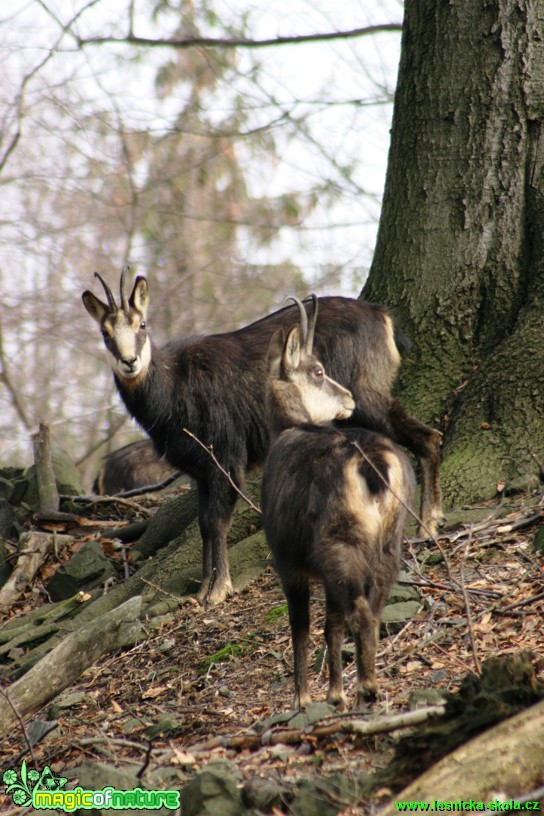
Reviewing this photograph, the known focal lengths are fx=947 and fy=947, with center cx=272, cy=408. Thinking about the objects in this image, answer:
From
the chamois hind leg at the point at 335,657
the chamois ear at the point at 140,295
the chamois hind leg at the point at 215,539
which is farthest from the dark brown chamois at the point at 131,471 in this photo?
the chamois hind leg at the point at 335,657

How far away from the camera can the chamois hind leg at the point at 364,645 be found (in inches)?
150

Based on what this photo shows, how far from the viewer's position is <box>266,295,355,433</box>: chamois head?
209 inches

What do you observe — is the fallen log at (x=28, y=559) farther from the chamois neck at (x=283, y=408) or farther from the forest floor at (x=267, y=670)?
the chamois neck at (x=283, y=408)

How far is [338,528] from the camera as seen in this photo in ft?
12.7

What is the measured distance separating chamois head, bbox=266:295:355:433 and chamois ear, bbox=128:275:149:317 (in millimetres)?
1923

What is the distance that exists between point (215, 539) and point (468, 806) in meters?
4.25

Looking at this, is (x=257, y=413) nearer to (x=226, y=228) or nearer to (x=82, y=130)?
(x=82, y=130)

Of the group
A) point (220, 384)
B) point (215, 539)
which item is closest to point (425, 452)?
point (215, 539)

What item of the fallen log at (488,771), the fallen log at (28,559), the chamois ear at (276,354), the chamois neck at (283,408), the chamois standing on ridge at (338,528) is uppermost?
the chamois ear at (276,354)

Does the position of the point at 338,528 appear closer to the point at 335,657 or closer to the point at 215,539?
the point at 335,657

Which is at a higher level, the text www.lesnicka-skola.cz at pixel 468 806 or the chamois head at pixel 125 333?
the chamois head at pixel 125 333

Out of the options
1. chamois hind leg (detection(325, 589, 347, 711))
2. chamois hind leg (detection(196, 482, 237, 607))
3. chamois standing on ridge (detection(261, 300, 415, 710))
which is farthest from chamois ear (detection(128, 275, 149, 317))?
chamois hind leg (detection(325, 589, 347, 711))

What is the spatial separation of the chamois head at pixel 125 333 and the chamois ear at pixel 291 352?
1.87 metres

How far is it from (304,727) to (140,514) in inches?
210
